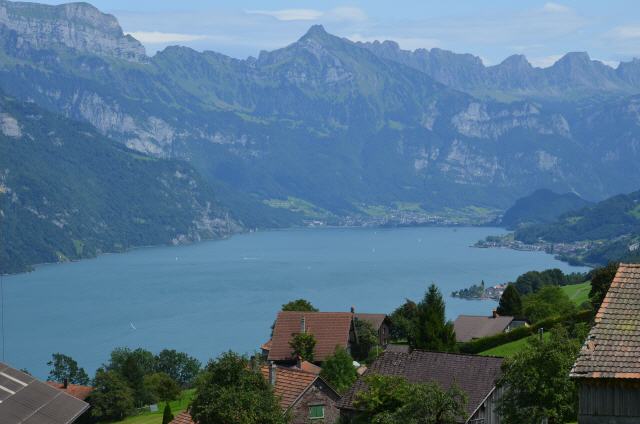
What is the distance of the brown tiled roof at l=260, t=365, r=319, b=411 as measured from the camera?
116 feet

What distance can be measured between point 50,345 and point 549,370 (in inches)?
5743

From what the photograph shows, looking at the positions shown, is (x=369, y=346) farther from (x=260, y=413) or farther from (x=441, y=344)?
(x=260, y=413)

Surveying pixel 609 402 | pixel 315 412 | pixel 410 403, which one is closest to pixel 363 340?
pixel 315 412

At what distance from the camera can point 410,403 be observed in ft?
84.8

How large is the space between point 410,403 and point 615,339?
13938 millimetres

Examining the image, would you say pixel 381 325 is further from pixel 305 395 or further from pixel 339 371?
pixel 305 395

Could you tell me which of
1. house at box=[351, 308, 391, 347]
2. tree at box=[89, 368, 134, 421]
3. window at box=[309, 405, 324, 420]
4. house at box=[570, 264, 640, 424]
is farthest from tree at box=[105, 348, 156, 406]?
house at box=[570, 264, 640, 424]

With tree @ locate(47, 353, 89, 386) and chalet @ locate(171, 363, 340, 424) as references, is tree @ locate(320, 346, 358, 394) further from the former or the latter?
Result: tree @ locate(47, 353, 89, 386)

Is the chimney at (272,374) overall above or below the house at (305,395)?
above

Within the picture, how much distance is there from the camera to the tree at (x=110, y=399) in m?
66.9

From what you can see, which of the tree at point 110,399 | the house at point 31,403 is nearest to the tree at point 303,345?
the house at point 31,403

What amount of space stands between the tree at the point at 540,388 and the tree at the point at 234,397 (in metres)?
7.91

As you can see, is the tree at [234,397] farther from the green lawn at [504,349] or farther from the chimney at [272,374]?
the green lawn at [504,349]

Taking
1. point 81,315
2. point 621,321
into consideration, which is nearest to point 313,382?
point 621,321
